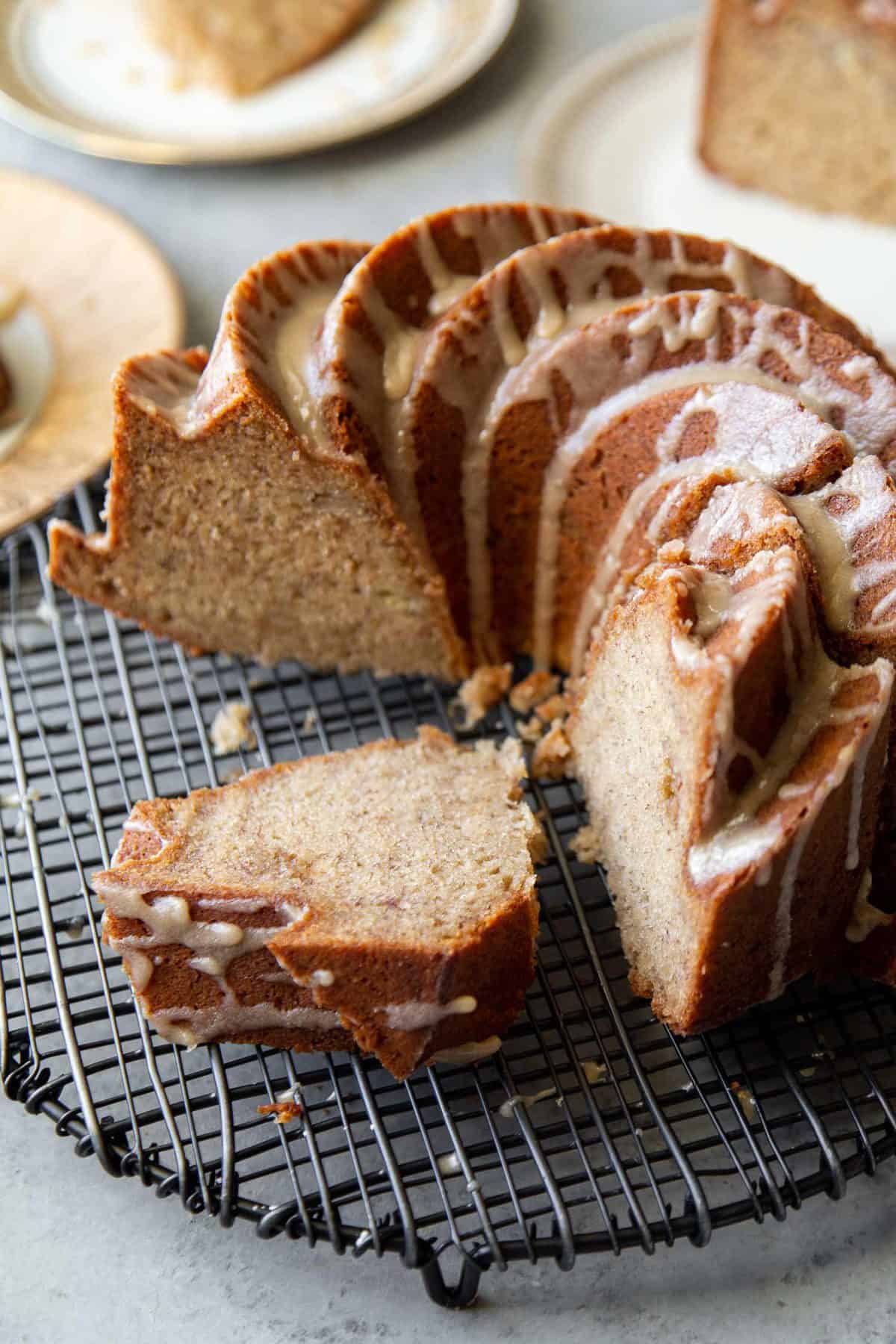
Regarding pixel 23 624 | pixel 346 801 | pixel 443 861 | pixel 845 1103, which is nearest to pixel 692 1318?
pixel 845 1103

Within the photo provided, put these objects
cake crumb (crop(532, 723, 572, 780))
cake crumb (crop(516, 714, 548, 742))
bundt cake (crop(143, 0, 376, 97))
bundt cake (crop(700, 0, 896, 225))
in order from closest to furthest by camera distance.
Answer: cake crumb (crop(532, 723, 572, 780))
cake crumb (crop(516, 714, 548, 742))
bundt cake (crop(700, 0, 896, 225))
bundt cake (crop(143, 0, 376, 97))

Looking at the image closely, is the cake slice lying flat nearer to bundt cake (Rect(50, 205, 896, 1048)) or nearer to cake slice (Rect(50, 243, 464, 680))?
bundt cake (Rect(50, 205, 896, 1048))

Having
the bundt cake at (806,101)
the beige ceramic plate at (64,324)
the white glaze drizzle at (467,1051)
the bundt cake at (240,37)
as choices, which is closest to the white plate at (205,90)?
the bundt cake at (240,37)

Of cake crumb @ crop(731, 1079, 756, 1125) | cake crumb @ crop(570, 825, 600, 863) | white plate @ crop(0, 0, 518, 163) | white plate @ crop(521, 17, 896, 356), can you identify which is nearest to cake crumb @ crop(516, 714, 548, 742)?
cake crumb @ crop(570, 825, 600, 863)

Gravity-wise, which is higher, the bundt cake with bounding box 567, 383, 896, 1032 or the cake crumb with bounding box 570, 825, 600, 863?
the bundt cake with bounding box 567, 383, 896, 1032

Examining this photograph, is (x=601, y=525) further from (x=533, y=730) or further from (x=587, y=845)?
(x=587, y=845)

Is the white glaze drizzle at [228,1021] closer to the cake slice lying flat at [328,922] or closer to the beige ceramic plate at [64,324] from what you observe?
the cake slice lying flat at [328,922]

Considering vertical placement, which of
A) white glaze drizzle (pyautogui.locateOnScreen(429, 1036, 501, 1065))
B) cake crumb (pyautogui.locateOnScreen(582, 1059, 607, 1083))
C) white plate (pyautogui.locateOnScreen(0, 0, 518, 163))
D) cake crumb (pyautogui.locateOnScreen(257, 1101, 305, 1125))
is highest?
white plate (pyautogui.locateOnScreen(0, 0, 518, 163))
